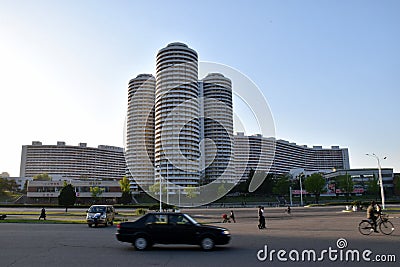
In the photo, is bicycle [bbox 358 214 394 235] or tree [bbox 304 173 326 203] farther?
tree [bbox 304 173 326 203]

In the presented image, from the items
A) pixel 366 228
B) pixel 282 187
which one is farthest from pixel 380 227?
pixel 282 187

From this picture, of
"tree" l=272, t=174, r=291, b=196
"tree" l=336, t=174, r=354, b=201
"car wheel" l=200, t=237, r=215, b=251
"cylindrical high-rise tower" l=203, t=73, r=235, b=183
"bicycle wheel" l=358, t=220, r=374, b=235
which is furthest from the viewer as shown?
"cylindrical high-rise tower" l=203, t=73, r=235, b=183

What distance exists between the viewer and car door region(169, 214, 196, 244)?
12164 mm

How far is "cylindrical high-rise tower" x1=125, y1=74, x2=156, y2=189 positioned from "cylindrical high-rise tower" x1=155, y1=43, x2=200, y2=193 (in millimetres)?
16180

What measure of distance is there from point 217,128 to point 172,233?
136m

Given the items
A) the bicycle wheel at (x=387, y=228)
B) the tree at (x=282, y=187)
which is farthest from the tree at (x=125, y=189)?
the bicycle wheel at (x=387, y=228)

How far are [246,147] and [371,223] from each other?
151319 millimetres

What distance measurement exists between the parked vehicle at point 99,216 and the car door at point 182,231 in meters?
14.9

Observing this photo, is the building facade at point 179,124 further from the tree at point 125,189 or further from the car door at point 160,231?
the car door at point 160,231

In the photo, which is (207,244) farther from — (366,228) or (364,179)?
(364,179)

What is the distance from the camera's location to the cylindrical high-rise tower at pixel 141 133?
15200 centimetres

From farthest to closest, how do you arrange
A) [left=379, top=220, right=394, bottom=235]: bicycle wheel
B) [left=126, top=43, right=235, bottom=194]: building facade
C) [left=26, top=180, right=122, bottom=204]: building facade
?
[left=126, top=43, right=235, bottom=194]: building facade < [left=26, top=180, right=122, bottom=204]: building facade < [left=379, top=220, right=394, bottom=235]: bicycle wheel

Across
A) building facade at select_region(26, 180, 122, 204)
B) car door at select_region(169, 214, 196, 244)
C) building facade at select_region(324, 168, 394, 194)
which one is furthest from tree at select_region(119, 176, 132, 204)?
car door at select_region(169, 214, 196, 244)

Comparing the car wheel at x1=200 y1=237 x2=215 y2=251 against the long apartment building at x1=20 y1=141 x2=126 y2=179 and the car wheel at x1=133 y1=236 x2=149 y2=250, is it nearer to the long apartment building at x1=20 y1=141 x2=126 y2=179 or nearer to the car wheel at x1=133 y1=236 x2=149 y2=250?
the car wheel at x1=133 y1=236 x2=149 y2=250
